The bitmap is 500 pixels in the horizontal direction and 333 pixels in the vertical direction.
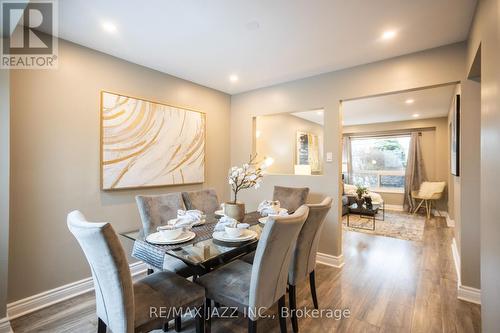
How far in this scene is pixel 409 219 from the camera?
5789 millimetres

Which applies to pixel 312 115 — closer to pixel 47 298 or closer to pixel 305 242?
pixel 305 242

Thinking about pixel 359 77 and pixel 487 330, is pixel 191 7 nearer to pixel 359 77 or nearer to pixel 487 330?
pixel 359 77

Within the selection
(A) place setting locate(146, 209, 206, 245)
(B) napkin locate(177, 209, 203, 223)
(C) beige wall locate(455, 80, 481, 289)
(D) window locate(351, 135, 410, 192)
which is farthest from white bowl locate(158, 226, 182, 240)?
(D) window locate(351, 135, 410, 192)

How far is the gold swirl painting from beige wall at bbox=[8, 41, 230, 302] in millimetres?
113

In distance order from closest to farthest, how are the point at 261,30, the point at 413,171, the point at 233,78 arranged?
the point at 261,30 < the point at 233,78 < the point at 413,171

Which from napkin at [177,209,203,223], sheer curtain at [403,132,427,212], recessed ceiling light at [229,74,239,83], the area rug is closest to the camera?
napkin at [177,209,203,223]

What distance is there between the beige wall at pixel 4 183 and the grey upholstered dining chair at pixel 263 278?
1.51 m

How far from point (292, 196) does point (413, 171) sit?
17.3ft

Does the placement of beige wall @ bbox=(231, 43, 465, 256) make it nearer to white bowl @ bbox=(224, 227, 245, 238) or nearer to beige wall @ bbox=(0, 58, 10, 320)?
white bowl @ bbox=(224, 227, 245, 238)

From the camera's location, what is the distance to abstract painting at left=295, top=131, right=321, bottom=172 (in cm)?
614

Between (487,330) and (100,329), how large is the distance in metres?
→ 2.33

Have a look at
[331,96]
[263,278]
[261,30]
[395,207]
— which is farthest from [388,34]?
[395,207]

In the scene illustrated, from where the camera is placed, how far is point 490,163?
4.51ft

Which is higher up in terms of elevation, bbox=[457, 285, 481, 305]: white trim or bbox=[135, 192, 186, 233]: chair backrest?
bbox=[135, 192, 186, 233]: chair backrest
